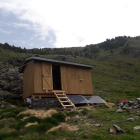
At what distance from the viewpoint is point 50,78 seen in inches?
579

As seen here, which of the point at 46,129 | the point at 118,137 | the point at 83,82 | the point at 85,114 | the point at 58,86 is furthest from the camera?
the point at 58,86

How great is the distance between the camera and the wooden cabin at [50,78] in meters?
14.0

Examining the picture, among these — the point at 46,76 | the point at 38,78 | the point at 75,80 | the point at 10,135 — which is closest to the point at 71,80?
the point at 75,80

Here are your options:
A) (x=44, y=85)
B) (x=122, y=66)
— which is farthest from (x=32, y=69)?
(x=122, y=66)

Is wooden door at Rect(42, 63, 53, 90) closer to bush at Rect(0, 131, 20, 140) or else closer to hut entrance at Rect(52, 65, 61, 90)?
hut entrance at Rect(52, 65, 61, 90)

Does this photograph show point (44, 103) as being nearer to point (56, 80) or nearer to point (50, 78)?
point (50, 78)

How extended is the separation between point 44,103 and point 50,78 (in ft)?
7.85

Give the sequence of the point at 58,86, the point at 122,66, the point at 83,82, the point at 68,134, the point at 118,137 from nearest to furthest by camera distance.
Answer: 1. the point at 118,137
2. the point at 68,134
3. the point at 83,82
4. the point at 58,86
5. the point at 122,66

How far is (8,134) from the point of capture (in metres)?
6.59

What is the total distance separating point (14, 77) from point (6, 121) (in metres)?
14.2

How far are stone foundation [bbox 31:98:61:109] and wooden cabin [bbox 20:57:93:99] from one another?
0.65 meters

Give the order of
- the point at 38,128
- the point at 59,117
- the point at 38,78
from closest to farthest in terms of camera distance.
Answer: the point at 38,128, the point at 59,117, the point at 38,78

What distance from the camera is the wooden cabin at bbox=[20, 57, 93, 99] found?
1402 cm

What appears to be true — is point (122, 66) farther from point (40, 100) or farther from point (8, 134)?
point (8, 134)
